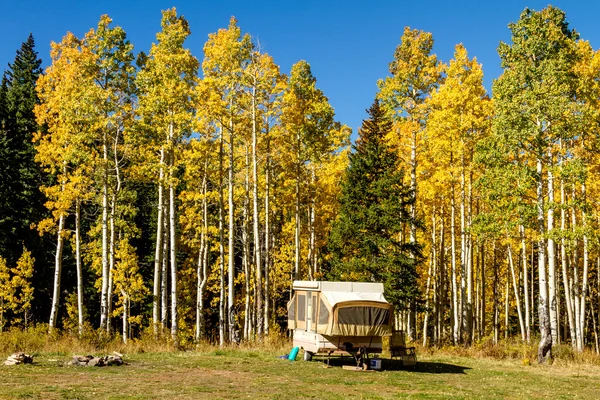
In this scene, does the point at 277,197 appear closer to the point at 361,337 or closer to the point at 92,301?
the point at 361,337

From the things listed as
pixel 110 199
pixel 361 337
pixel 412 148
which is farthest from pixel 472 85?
pixel 110 199

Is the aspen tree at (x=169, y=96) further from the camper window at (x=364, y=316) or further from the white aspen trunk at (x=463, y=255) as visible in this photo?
the white aspen trunk at (x=463, y=255)

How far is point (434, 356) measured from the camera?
22.9m

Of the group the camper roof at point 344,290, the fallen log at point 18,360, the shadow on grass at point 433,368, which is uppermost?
the camper roof at point 344,290

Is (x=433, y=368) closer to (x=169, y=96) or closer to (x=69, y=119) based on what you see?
(x=169, y=96)

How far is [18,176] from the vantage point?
37844 millimetres

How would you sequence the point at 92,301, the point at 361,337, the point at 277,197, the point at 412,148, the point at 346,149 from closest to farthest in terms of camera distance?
the point at 361,337, the point at 412,148, the point at 277,197, the point at 346,149, the point at 92,301

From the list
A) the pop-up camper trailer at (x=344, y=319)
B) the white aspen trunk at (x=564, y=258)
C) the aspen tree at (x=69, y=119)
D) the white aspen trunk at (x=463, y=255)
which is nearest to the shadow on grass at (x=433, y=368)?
the pop-up camper trailer at (x=344, y=319)

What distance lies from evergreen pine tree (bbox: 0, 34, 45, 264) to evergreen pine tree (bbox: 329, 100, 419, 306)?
807 inches

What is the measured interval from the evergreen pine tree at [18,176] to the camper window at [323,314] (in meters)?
25.4

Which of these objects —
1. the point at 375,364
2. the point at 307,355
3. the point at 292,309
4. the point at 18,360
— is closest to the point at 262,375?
the point at 375,364

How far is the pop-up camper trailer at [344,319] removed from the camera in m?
17.8

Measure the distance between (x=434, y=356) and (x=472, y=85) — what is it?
41.9 ft

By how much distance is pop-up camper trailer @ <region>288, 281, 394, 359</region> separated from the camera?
17.8 meters
